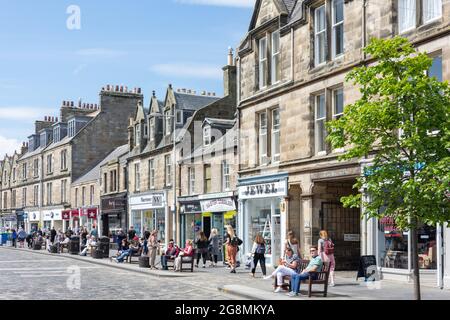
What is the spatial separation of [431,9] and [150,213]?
2864 cm

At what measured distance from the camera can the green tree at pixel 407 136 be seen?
516 inches

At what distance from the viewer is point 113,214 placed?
51.3 metres

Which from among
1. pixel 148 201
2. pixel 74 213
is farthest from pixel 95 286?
pixel 74 213

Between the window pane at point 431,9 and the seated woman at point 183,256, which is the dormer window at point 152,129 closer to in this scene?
the seated woman at point 183,256

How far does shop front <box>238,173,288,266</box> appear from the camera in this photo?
26531 mm

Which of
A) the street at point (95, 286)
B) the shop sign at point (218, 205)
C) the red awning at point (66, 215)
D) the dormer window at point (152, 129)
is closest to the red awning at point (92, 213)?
the red awning at point (66, 215)

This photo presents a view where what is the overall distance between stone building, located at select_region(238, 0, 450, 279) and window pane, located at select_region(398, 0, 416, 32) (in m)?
0.03

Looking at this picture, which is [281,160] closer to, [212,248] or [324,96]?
[324,96]

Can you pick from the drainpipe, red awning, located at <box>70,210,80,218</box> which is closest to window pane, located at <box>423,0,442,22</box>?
the drainpipe

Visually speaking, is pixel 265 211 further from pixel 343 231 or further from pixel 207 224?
pixel 207 224

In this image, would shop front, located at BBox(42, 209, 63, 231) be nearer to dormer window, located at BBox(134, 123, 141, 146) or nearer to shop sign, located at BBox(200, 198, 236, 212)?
dormer window, located at BBox(134, 123, 141, 146)
